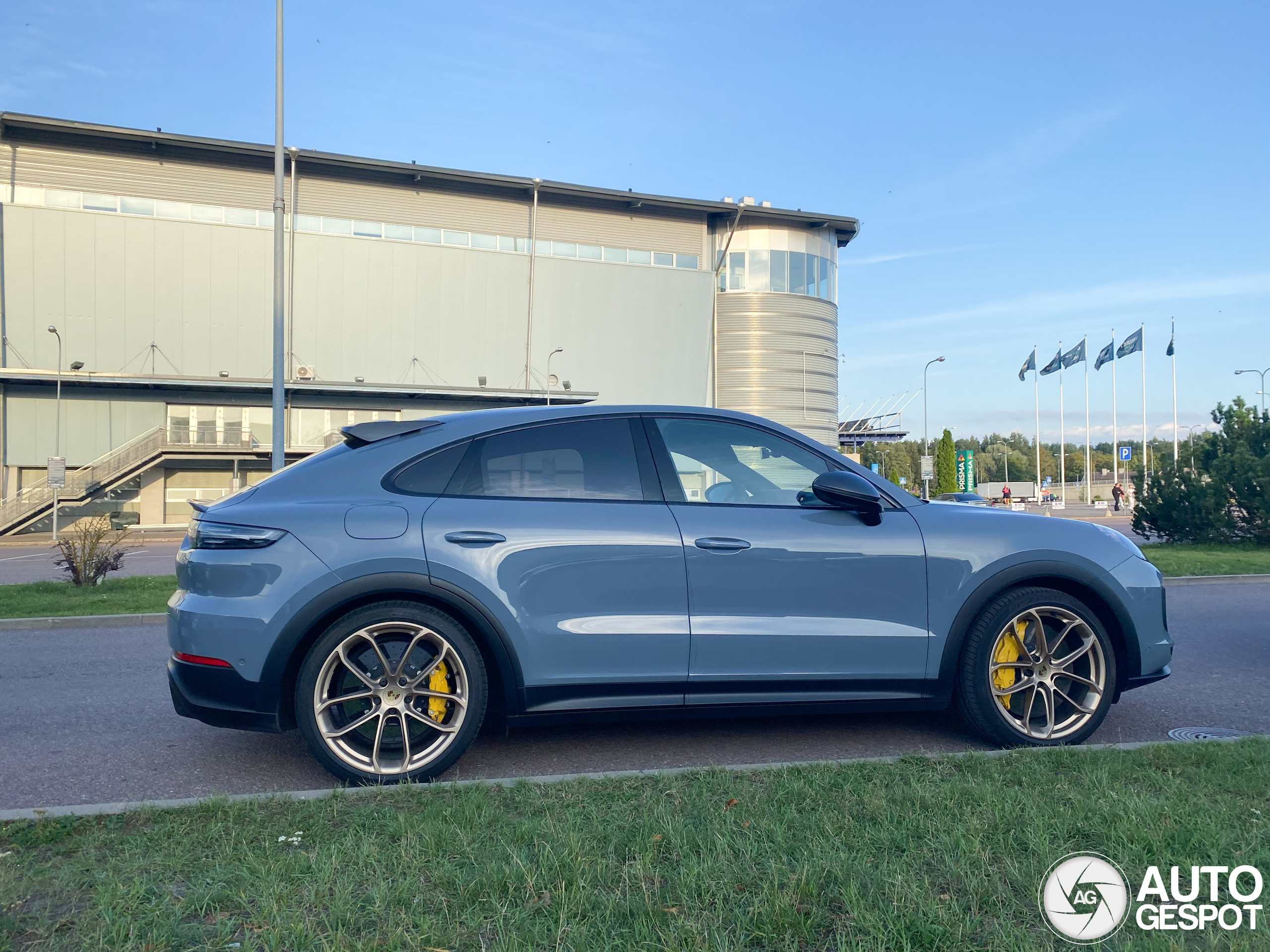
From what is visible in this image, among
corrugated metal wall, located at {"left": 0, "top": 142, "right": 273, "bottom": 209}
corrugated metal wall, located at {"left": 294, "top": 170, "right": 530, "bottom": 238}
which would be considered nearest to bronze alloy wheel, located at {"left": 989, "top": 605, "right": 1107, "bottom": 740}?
corrugated metal wall, located at {"left": 294, "top": 170, "right": 530, "bottom": 238}

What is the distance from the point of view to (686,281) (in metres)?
48.7

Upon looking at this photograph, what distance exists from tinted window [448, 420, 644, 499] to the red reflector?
115 centimetres

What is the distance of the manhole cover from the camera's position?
482 cm

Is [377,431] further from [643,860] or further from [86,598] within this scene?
[86,598]

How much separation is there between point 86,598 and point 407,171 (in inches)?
1375

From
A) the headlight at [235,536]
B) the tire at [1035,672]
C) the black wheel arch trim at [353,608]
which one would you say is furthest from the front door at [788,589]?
the headlight at [235,536]

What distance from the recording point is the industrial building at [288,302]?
3750 cm

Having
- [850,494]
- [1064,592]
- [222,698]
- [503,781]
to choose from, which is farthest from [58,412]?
[1064,592]

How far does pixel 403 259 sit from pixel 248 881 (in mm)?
42222

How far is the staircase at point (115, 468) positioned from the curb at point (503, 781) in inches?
1324

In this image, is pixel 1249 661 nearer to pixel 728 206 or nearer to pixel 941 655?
pixel 941 655

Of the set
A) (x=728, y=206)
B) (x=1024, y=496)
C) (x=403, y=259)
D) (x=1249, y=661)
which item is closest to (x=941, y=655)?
(x=1249, y=661)

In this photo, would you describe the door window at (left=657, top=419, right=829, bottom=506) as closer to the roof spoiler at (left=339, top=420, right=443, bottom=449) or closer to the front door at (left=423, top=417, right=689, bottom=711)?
the front door at (left=423, top=417, right=689, bottom=711)

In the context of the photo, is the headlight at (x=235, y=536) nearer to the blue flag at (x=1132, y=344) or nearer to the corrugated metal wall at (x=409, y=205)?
the corrugated metal wall at (x=409, y=205)
